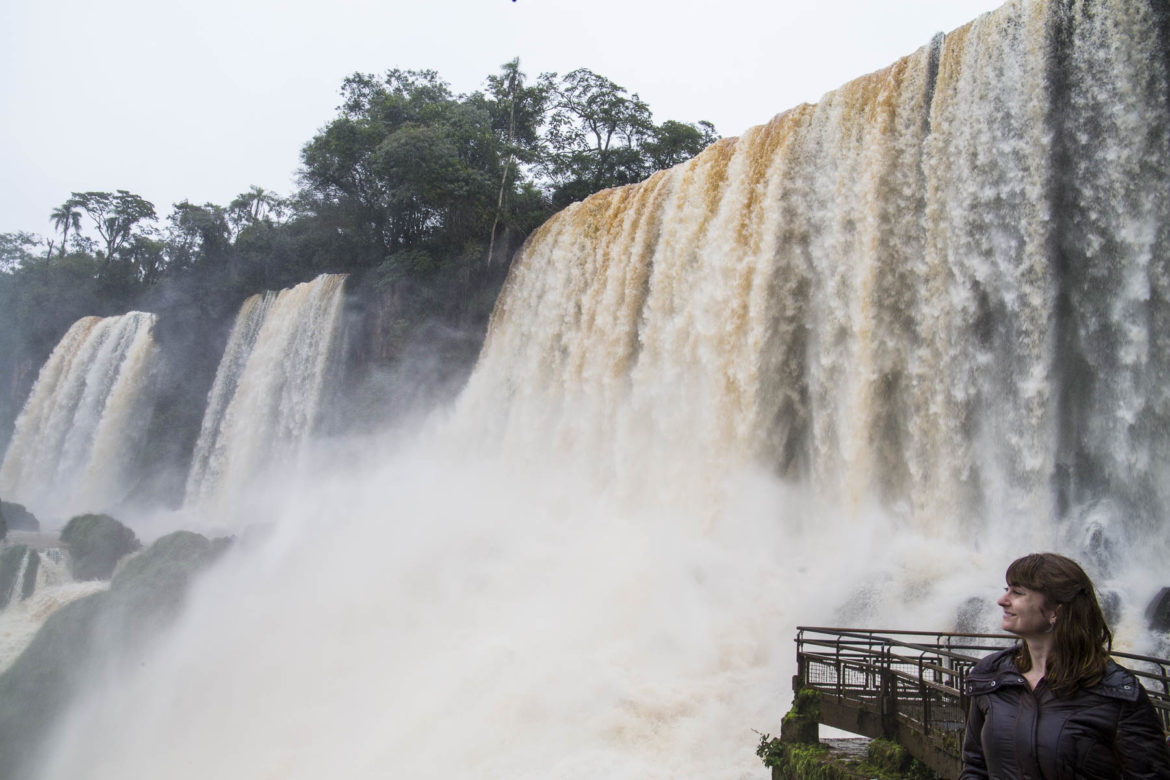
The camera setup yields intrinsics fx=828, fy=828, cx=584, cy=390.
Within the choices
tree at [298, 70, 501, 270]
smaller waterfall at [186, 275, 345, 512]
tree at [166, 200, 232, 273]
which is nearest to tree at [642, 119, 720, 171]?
tree at [298, 70, 501, 270]

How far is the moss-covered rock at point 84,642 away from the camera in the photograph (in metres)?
14.4

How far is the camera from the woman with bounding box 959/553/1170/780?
2113 millimetres

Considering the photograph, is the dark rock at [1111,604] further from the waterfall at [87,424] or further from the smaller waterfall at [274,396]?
the waterfall at [87,424]

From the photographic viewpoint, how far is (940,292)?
11.8 meters

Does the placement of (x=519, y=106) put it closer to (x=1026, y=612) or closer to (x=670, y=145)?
(x=670, y=145)

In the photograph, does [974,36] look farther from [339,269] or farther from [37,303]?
[37,303]

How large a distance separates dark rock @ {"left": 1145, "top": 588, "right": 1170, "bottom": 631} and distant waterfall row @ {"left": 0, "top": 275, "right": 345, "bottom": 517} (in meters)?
21.4

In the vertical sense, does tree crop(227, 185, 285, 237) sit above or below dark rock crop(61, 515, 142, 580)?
above

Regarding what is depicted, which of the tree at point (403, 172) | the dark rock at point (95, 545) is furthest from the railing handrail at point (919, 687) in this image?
the tree at point (403, 172)

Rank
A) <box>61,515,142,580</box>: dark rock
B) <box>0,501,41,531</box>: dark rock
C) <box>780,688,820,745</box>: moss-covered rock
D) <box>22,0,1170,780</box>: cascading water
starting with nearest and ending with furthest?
<box>780,688,820,745</box>: moss-covered rock → <box>22,0,1170,780</box>: cascading water → <box>61,515,142,580</box>: dark rock → <box>0,501,41,531</box>: dark rock

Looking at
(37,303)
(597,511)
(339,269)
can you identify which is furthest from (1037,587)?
(37,303)

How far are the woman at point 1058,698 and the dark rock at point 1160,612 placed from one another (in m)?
7.75

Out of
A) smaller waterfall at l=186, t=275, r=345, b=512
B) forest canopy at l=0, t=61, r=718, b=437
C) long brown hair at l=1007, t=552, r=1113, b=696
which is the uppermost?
forest canopy at l=0, t=61, r=718, b=437

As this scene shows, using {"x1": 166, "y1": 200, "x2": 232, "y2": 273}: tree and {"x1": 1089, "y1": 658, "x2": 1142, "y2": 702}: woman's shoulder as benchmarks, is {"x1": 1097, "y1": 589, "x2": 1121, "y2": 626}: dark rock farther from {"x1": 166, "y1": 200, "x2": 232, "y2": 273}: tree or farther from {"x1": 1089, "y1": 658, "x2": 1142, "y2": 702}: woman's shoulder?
{"x1": 166, "y1": 200, "x2": 232, "y2": 273}: tree
